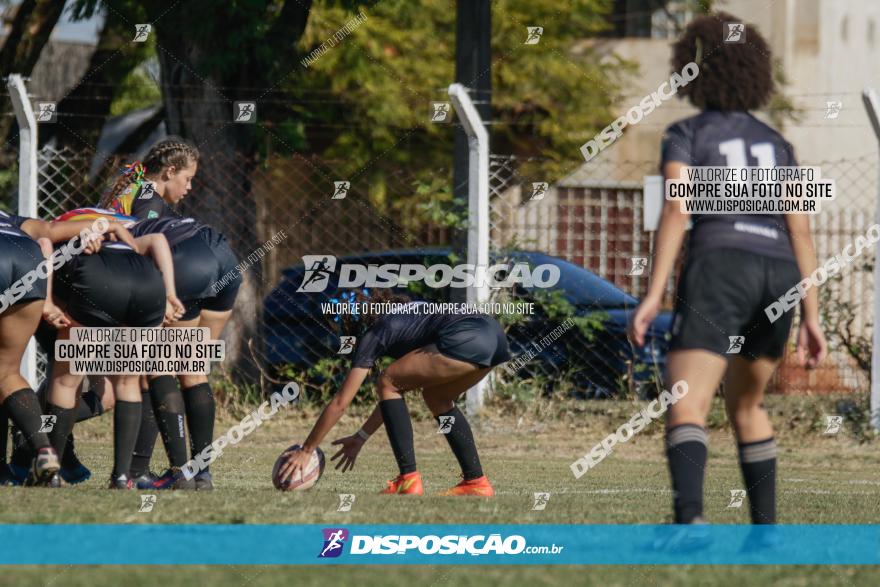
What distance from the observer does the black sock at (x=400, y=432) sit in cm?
744

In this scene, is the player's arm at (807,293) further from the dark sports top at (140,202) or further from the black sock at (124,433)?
the dark sports top at (140,202)

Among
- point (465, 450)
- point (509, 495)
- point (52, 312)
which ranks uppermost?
point (52, 312)

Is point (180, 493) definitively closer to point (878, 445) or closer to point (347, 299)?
point (347, 299)

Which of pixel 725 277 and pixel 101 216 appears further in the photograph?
pixel 101 216

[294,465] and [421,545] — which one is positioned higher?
[421,545]

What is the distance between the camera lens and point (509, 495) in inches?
294

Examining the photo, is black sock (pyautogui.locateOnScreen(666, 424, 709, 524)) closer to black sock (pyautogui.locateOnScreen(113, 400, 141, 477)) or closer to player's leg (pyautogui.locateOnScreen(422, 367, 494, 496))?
player's leg (pyautogui.locateOnScreen(422, 367, 494, 496))

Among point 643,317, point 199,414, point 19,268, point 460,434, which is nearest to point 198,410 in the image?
point 199,414

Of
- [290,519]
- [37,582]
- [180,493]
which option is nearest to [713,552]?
[290,519]

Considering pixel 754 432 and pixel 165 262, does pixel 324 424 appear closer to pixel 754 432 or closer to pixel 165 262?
pixel 165 262

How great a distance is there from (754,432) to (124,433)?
11.4 feet

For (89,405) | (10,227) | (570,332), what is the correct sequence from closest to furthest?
1. (10,227)
2. (89,405)
3. (570,332)

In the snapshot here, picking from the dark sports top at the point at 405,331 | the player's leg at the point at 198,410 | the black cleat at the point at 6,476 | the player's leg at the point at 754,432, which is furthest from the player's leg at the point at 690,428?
the black cleat at the point at 6,476

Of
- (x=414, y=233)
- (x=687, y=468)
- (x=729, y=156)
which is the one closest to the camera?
(x=687, y=468)
